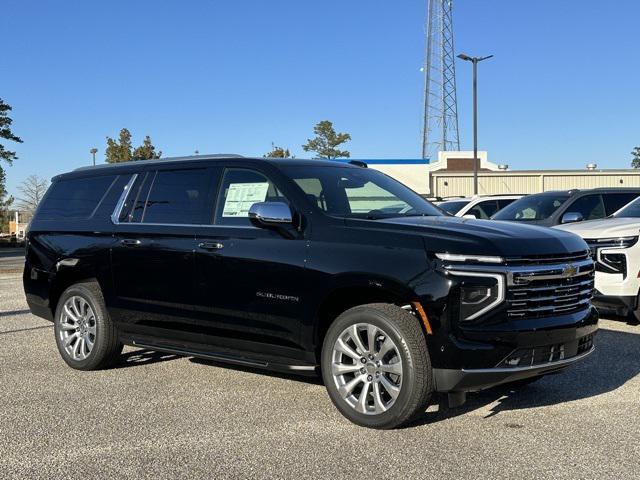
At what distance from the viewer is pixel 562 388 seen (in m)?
5.84

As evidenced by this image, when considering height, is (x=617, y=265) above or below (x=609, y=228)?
below

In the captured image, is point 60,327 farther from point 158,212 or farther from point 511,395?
point 511,395

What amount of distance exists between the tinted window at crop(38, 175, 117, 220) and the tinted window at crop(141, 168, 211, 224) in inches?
24.6

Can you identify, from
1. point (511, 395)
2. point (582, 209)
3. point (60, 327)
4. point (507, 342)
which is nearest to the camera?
point (507, 342)

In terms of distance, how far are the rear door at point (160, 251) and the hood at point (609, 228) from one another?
453 cm

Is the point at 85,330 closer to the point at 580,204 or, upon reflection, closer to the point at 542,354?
the point at 542,354

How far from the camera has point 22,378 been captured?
6.43 meters

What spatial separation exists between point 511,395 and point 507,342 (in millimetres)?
1391

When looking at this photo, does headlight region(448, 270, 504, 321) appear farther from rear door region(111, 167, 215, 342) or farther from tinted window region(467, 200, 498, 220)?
tinted window region(467, 200, 498, 220)

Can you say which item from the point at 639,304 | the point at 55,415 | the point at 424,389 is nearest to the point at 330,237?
the point at 424,389

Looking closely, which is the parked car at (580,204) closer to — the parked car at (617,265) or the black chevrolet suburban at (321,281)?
the parked car at (617,265)

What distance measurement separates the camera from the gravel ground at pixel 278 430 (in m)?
4.12

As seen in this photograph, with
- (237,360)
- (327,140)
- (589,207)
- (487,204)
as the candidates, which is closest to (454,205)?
(487,204)

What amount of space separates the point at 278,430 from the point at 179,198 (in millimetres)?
2243
